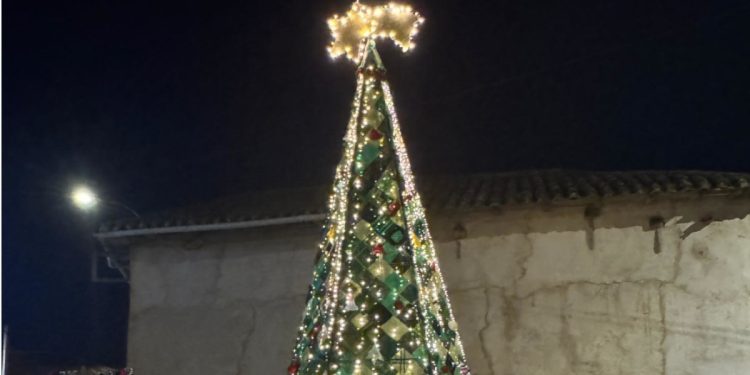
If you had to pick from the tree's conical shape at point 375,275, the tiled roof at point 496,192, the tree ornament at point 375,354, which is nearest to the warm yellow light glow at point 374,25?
the tree's conical shape at point 375,275

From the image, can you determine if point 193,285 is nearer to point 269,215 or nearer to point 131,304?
point 131,304

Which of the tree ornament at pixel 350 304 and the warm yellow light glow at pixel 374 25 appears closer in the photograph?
the tree ornament at pixel 350 304

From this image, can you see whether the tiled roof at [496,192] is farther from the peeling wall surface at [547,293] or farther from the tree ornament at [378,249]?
the tree ornament at [378,249]

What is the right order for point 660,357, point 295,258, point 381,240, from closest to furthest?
point 381,240
point 660,357
point 295,258

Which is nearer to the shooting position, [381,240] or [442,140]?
[381,240]

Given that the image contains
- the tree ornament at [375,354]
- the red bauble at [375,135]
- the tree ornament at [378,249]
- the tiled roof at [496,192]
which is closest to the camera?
the tree ornament at [375,354]

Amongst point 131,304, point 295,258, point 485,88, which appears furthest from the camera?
point 485,88

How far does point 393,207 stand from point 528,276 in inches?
166

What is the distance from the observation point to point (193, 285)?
7973 mm

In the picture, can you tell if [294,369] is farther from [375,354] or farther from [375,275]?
[375,275]

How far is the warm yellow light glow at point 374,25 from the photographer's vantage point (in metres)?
3.44

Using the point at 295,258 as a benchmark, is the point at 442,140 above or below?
above

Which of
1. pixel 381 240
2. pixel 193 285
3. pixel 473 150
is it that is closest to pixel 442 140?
pixel 473 150

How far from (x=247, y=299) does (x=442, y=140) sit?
149 inches
